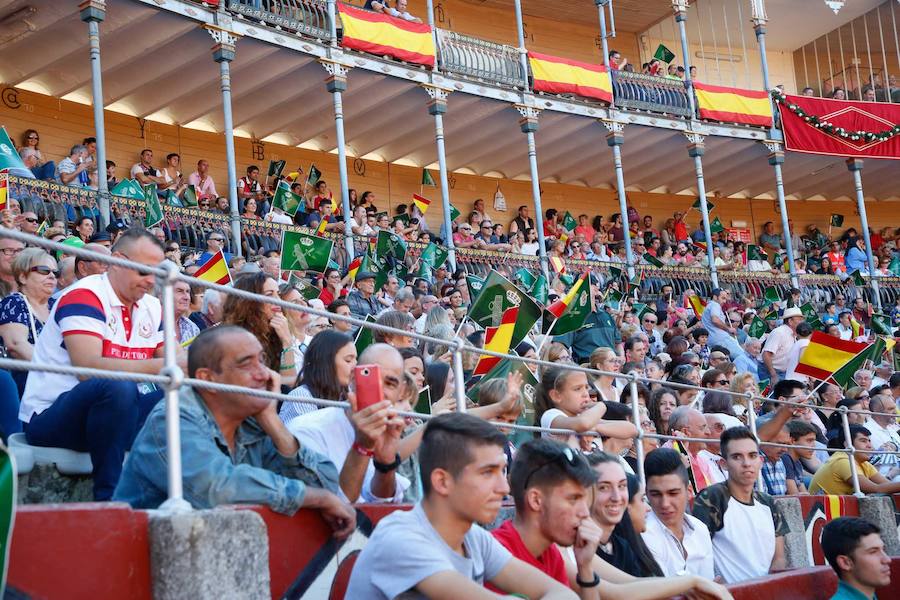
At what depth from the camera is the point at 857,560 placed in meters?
6.04

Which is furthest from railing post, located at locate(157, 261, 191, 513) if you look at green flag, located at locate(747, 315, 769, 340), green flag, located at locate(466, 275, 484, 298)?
green flag, located at locate(747, 315, 769, 340)

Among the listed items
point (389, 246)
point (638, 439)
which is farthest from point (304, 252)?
point (638, 439)

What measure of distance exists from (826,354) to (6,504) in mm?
8305

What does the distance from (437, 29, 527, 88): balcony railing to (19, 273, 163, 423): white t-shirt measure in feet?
50.0

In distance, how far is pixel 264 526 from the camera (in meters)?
3.23

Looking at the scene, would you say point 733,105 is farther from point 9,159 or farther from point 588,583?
point 588,583

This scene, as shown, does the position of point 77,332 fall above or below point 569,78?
below

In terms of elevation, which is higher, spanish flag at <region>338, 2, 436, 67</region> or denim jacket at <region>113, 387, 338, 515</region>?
spanish flag at <region>338, 2, 436, 67</region>

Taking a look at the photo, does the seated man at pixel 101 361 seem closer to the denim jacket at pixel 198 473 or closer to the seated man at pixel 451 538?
the denim jacket at pixel 198 473

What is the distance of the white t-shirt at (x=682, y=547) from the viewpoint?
5.18 metres

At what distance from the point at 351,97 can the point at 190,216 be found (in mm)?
4856

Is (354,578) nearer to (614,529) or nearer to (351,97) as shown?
(614,529)

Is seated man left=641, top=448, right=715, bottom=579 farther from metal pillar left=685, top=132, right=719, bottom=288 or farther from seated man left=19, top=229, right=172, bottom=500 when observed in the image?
metal pillar left=685, top=132, right=719, bottom=288

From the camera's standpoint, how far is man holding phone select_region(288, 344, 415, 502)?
3623 millimetres
